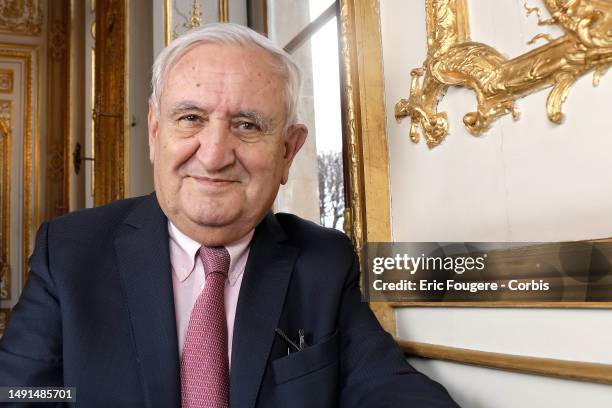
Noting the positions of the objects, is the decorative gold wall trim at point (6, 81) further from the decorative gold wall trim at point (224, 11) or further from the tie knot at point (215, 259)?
the tie knot at point (215, 259)

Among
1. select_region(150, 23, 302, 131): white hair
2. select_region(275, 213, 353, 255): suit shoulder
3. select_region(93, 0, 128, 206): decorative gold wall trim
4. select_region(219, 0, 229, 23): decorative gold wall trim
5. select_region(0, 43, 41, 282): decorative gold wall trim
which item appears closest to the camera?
select_region(150, 23, 302, 131): white hair

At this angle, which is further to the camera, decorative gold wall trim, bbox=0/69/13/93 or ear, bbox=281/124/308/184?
decorative gold wall trim, bbox=0/69/13/93

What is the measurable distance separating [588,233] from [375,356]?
1.41ft

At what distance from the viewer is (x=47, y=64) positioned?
5.69 m

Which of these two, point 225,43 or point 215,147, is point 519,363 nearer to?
point 215,147

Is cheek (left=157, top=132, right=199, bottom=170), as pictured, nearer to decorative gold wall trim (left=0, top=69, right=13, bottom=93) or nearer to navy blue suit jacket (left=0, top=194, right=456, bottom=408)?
navy blue suit jacket (left=0, top=194, right=456, bottom=408)

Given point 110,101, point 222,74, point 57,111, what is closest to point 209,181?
point 222,74

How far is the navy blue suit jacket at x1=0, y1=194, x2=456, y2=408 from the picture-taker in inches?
39.5

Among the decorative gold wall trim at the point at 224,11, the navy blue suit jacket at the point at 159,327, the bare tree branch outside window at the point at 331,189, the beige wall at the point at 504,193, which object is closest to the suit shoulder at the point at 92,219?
the navy blue suit jacket at the point at 159,327

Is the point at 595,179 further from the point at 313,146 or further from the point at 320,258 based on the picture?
the point at 313,146

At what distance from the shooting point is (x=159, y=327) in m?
1.03

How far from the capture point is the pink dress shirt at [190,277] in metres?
1.09

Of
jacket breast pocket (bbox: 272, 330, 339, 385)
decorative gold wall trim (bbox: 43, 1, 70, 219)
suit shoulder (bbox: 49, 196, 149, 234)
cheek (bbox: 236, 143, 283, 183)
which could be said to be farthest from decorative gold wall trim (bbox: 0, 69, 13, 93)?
jacket breast pocket (bbox: 272, 330, 339, 385)

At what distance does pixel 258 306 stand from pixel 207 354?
0.12 meters
